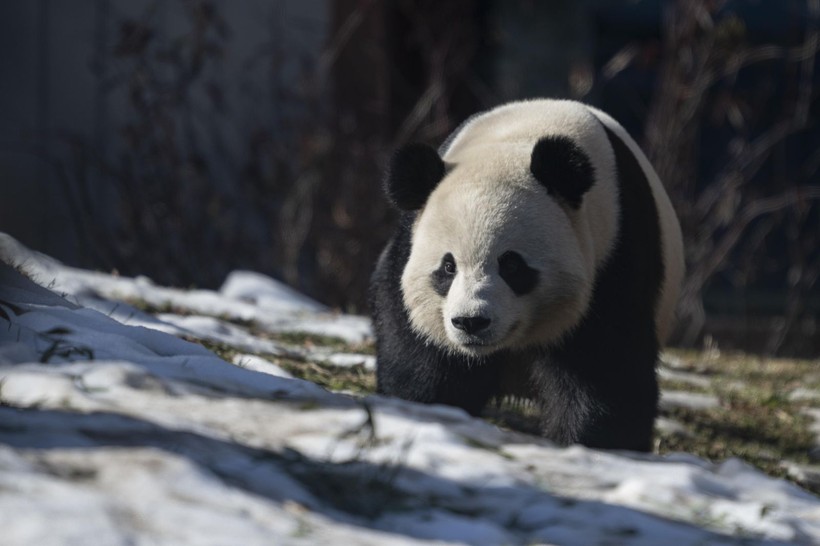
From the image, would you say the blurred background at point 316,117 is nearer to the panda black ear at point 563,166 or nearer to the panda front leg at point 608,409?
the panda front leg at point 608,409

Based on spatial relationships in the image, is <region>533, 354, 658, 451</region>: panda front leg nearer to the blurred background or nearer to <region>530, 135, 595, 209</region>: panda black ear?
<region>530, 135, 595, 209</region>: panda black ear

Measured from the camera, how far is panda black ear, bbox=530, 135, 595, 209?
3.97 metres

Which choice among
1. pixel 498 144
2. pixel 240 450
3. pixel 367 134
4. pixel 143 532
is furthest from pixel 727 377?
pixel 143 532

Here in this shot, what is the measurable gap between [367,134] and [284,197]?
0.79 meters

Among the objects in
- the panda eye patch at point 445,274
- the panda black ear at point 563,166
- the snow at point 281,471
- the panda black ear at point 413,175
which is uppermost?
the panda black ear at point 563,166

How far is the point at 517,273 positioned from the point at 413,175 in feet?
1.74

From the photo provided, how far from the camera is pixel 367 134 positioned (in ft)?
29.6

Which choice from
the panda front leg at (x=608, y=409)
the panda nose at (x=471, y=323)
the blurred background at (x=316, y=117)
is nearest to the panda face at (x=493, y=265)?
the panda nose at (x=471, y=323)

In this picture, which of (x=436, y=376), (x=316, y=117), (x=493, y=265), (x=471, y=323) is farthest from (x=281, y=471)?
(x=316, y=117)

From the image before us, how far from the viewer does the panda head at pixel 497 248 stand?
390cm

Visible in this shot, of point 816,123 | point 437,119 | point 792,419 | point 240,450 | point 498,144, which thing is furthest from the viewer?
point 816,123

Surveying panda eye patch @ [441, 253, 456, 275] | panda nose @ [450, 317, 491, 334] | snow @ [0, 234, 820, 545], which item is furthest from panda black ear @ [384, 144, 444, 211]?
snow @ [0, 234, 820, 545]

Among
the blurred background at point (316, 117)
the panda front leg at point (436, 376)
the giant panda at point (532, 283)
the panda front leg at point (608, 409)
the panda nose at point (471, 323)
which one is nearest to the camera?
the panda nose at point (471, 323)

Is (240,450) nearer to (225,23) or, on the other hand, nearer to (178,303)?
(178,303)
